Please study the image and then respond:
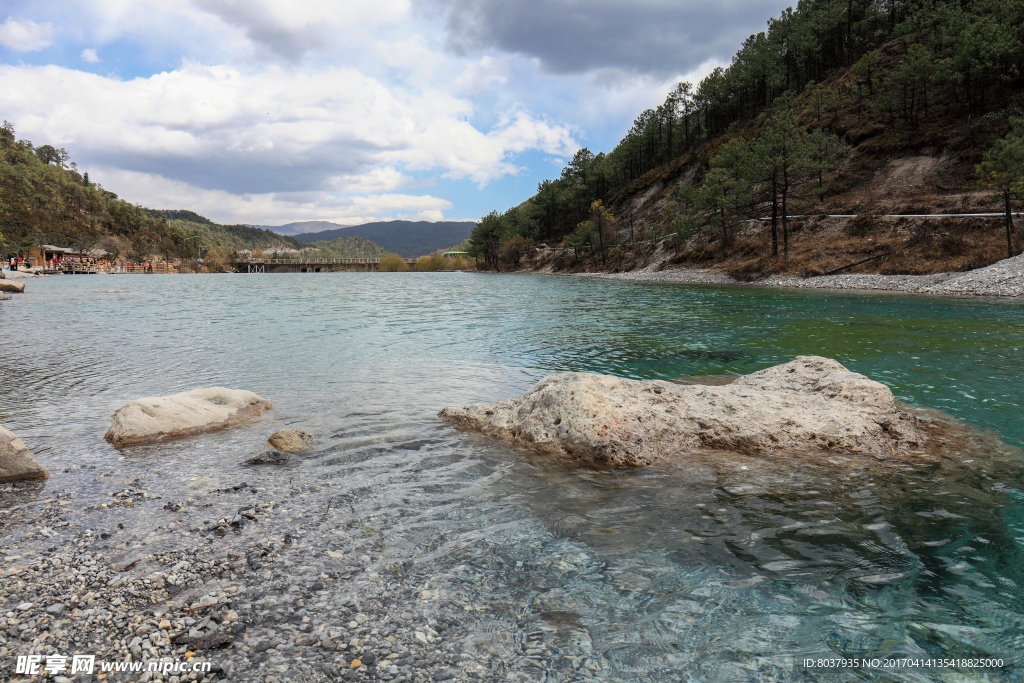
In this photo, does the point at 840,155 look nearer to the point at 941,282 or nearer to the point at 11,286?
the point at 941,282

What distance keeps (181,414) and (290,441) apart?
2909 millimetres

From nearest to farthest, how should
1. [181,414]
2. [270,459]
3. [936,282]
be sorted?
[270,459], [181,414], [936,282]

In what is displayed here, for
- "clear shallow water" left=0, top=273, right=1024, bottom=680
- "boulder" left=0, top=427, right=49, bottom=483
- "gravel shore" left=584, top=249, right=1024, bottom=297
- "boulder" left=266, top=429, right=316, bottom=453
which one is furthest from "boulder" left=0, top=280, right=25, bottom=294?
"gravel shore" left=584, top=249, right=1024, bottom=297

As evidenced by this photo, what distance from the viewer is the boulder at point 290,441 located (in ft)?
27.6

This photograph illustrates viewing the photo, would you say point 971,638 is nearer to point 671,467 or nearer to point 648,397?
point 671,467

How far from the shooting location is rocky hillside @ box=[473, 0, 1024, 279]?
176 ft

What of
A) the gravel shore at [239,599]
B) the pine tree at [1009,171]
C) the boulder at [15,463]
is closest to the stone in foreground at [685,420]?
the gravel shore at [239,599]

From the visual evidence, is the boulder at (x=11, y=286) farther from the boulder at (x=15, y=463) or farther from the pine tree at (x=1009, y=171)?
the pine tree at (x=1009, y=171)

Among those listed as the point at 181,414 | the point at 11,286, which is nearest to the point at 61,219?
the point at 11,286

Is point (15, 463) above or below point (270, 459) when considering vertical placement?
above

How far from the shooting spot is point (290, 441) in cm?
852

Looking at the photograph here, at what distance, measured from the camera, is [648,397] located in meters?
9.12

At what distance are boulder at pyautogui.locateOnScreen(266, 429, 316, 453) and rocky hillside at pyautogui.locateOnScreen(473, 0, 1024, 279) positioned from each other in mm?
54409

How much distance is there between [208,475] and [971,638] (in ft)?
28.9
